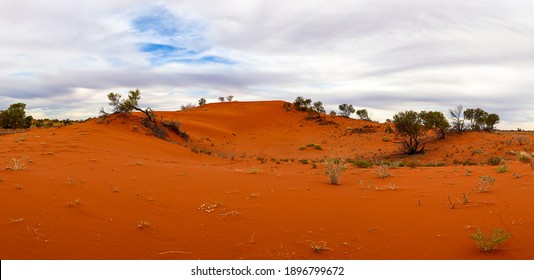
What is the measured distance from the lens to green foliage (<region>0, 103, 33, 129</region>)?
1495 inches

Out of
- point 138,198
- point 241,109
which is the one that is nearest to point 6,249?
point 138,198

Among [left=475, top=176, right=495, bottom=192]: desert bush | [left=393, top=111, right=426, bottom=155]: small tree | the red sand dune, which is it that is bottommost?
the red sand dune

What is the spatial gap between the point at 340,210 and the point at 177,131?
82.7ft

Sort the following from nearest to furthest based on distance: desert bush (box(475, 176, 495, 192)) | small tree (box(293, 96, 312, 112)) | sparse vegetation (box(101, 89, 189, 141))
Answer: desert bush (box(475, 176, 495, 192)), sparse vegetation (box(101, 89, 189, 141)), small tree (box(293, 96, 312, 112))

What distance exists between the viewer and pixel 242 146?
35.8 m

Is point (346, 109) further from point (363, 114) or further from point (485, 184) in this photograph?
point (485, 184)

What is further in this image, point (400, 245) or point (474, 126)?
point (474, 126)

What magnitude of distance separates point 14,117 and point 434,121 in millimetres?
39331

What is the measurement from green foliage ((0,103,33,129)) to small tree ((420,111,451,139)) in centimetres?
3817

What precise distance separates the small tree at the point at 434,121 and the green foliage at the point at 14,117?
38170 mm

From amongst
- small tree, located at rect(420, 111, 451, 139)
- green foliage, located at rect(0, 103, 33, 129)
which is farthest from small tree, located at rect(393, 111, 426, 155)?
green foliage, located at rect(0, 103, 33, 129)

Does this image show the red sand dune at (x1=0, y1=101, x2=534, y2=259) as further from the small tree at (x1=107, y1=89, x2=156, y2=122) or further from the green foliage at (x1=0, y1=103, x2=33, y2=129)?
the green foliage at (x1=0, y1=103, x2=33, y2=129)

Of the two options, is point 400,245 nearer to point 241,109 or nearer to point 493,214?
point 493,214

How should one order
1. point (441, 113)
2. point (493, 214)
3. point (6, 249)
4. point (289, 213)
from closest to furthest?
1. point (6, 249)
2. point (493, 214)
3. point (289, 213)
4. point (441, 113)
